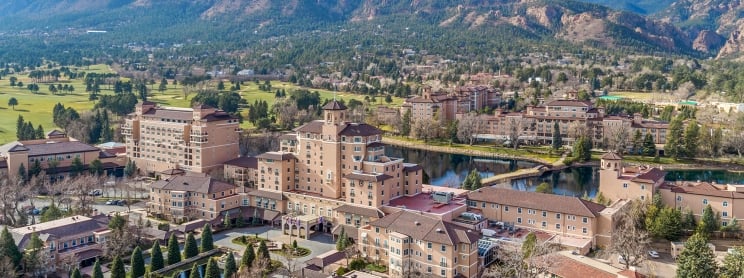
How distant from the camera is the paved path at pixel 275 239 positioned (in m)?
26.3

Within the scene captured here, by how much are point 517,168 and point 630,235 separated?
72.3ft

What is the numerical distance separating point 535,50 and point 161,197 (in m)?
75.5

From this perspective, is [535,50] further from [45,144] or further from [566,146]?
[45,144]

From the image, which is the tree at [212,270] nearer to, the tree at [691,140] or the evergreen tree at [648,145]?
the evergreen tree at [648,145]

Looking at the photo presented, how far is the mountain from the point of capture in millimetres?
112562

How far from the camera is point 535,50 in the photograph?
3858 inches

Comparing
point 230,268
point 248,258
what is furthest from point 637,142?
point 230,268

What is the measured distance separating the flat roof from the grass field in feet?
97.0

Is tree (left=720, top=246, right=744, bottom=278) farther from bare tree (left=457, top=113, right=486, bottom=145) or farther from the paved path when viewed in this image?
bare tree (left=457, top=113, right=486, bottom=145)

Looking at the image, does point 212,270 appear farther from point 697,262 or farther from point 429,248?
point 697,262

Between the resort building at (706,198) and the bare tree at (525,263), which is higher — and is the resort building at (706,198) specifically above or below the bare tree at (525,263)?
above

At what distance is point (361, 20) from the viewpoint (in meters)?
136

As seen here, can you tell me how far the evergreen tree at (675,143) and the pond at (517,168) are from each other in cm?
246

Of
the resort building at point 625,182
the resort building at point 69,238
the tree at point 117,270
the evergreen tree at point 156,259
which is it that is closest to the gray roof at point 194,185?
the resort building at point 69,238
